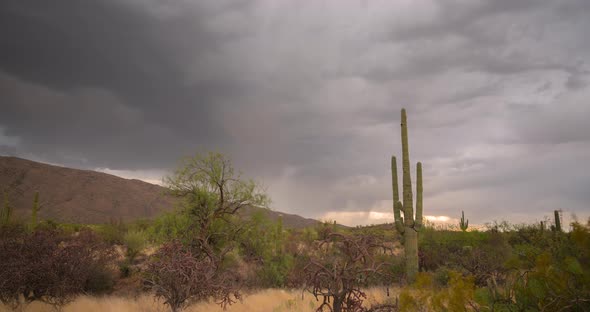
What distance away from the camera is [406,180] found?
21.6 metres

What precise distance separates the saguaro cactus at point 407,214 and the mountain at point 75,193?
203 ft

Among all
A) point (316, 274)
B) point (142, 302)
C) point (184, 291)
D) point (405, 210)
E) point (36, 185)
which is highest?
point (36, 185)

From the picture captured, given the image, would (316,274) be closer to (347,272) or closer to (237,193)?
(347,272)

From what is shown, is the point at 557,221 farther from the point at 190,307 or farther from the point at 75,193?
the point at 75,193

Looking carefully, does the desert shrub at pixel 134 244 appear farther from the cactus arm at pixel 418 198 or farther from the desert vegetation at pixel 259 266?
the cactus arm at pixel 418 198

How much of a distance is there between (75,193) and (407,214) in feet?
299

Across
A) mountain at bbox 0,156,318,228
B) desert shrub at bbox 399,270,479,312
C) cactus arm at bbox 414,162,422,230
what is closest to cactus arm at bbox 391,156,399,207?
cactus arm at bbox 414,162,422,230

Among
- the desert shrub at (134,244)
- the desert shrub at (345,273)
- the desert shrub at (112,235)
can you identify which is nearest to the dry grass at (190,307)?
the desert shrub at (345,273)

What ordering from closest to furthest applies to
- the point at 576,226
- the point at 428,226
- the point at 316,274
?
1. the point at 576,226
2. the point at 316,274
3. the point at 428,226

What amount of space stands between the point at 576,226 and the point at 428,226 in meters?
31.5

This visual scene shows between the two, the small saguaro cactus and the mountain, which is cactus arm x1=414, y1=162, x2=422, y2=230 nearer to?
the small saguaro cactus

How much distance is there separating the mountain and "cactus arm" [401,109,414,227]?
6222 cm

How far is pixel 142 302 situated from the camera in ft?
48.6

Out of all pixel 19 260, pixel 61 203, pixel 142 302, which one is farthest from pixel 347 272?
pixel 61 203
